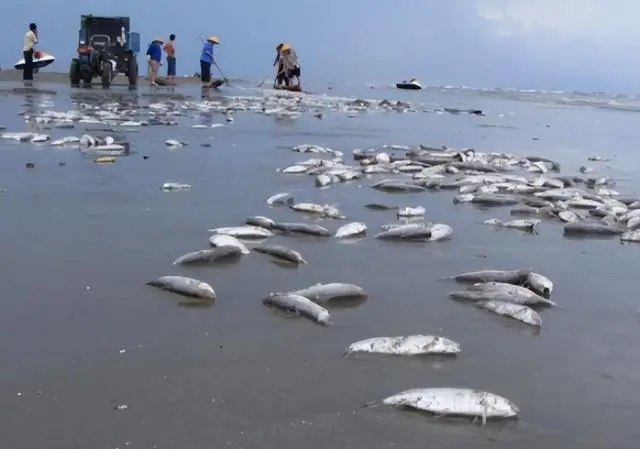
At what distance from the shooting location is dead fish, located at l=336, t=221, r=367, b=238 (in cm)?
688

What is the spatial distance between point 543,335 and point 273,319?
1700 millimetres

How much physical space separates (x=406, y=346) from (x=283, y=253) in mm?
2150

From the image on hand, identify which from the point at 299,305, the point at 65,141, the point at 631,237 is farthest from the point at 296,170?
the point at 299,305

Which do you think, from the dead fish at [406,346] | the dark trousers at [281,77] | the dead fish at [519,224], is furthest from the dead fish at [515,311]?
the dark trousers at [281,77]

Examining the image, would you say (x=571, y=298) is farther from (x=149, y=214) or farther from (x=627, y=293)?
(x=149, y=214)

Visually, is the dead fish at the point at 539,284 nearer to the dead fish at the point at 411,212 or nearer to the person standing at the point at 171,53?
the dead fish at the point at 411,212

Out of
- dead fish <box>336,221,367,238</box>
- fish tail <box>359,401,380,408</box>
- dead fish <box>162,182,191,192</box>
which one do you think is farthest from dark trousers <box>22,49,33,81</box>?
fish tail <box>359,401,380,408</box>

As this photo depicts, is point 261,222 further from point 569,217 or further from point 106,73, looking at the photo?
point 106,73

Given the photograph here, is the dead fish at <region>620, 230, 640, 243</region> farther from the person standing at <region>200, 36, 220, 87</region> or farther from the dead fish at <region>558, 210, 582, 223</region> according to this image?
the person standing at <region>200, 36, 220, 87</region>

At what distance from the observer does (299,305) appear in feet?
15.5

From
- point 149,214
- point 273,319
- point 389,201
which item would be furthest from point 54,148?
point 273,319

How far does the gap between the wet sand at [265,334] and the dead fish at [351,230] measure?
0.22m

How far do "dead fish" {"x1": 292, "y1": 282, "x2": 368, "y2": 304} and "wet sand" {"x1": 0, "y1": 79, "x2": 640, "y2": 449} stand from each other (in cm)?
12

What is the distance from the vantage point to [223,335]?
14.0 feet
